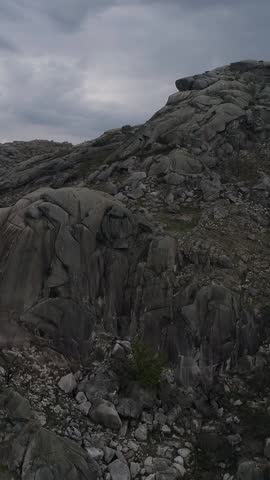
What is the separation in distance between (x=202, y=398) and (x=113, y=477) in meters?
4.31

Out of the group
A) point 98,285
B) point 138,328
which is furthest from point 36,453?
point 98,285

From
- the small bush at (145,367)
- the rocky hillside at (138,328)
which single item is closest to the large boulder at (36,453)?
the rocky hillside at (138,328)

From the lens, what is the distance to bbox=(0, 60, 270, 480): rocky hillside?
12.1m

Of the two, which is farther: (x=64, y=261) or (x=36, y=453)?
(x=64, y=261)

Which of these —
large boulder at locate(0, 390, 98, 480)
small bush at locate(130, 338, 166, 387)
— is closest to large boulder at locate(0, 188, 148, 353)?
small bush at locate(130, 338, 166, 387)

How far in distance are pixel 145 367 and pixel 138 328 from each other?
2231 millimetres

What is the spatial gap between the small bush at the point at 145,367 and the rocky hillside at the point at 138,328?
0.07 m

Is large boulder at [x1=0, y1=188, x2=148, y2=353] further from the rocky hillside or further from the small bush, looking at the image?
the small bush

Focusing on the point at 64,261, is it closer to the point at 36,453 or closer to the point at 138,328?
the point at 138,328

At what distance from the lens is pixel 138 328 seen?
1622cm

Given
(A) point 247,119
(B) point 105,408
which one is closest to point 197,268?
(B) point 105,408

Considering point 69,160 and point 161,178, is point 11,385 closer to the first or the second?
point 161,178

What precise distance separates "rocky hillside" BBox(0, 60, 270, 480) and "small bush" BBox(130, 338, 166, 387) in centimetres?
7

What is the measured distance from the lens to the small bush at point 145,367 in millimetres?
14109
